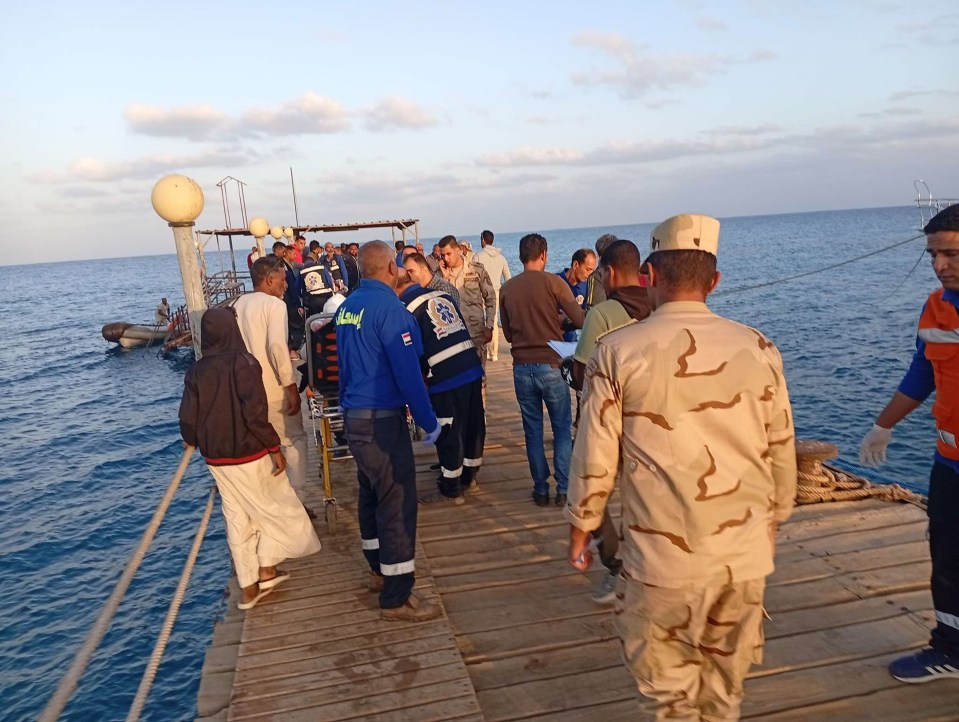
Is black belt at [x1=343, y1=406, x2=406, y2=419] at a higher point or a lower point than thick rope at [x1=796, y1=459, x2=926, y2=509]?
higher

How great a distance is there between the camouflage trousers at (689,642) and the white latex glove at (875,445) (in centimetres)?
158

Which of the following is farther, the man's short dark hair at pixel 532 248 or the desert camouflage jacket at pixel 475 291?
the desert camouflage jacket at pixel 475 291

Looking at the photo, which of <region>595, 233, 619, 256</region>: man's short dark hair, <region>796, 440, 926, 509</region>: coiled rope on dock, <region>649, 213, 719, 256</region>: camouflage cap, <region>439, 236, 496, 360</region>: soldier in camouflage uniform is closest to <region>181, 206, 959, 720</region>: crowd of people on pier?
<region>649, 213, 719, 256</region>: camouflage cap

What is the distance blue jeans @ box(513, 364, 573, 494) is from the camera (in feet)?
16.4

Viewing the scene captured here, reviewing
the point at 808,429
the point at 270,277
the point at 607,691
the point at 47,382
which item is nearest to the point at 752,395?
the point at 607,691

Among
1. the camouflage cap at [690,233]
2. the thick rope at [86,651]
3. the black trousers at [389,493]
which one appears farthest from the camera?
the black trousers at [389,493]

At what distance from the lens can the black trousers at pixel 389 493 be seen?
12.2ft

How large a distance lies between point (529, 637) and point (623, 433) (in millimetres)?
1980

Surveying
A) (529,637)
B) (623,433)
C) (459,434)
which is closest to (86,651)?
(623,433)

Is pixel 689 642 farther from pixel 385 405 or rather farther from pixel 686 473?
pixel 385 405

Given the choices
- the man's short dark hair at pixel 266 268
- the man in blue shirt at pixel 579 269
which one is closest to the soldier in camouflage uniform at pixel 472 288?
the man in blue shirt at pixel 579 269

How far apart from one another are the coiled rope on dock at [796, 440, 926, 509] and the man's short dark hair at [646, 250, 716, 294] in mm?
3595

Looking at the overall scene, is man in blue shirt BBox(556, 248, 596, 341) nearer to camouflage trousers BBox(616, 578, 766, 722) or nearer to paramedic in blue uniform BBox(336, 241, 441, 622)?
paramedic in blue uniform BBox(336, 241, 441, 622)

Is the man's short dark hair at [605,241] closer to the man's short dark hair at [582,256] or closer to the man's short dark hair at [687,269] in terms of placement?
the man's short dark hair at [582,256]
